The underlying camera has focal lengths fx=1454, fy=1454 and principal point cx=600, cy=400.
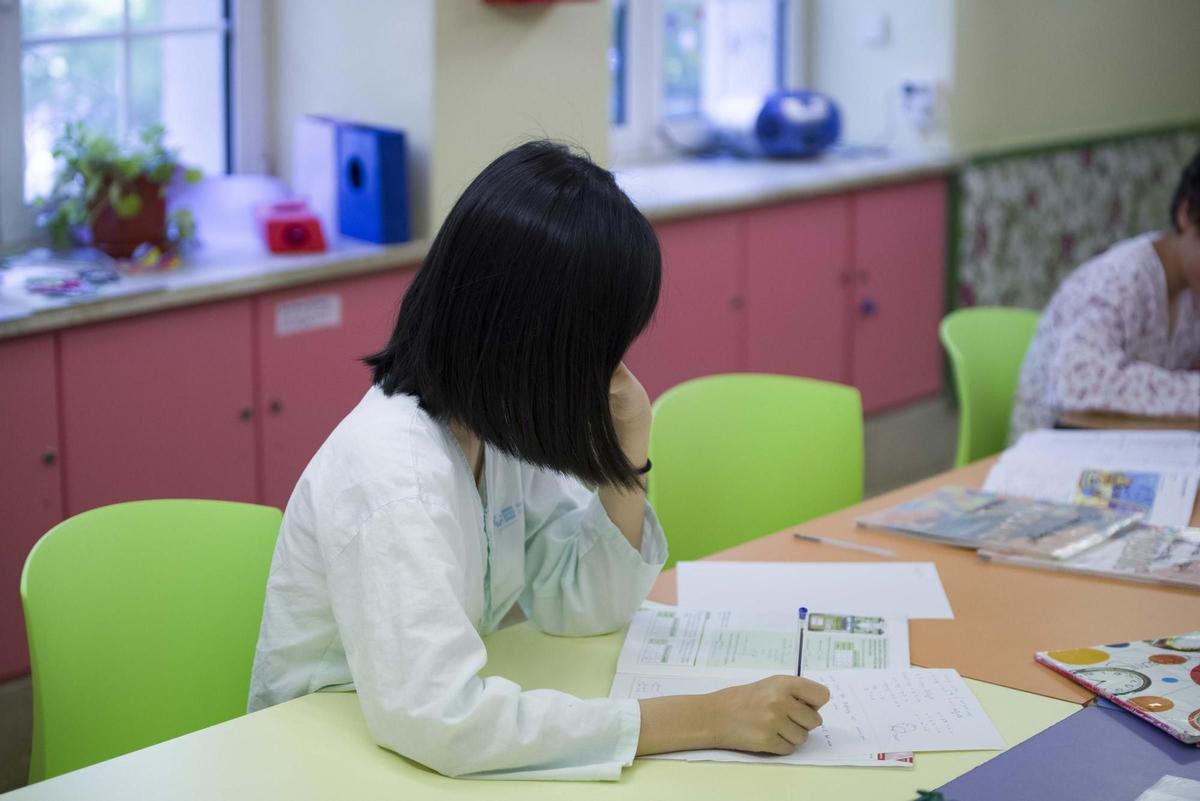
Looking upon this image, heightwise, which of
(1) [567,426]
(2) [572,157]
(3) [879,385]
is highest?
(2) [572,157]

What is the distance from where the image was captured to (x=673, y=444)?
88.7 inches

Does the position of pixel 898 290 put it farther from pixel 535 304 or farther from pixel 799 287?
pixel 535 304

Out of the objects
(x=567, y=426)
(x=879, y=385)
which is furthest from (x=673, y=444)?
(x=879, y=385)

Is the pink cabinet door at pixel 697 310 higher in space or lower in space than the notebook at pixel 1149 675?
higher

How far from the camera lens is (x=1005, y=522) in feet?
6.30

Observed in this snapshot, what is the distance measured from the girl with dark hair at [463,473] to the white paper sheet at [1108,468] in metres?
0.87

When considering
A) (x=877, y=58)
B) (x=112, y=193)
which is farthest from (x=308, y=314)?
(x=877, y=58)

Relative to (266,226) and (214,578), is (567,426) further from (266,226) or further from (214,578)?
(266,226)

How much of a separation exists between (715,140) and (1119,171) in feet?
4.70

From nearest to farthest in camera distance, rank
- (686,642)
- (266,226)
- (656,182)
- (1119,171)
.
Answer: (686,642) → (266,226) → (656,182) → (1119,171)

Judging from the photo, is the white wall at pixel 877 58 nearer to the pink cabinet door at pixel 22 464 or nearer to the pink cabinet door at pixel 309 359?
the pink cabinet door at pixel 309 359

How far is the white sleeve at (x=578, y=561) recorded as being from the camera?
1608mm

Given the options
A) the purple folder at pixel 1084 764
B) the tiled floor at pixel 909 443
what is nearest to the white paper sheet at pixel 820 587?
the purple folder at pixel 1084 764

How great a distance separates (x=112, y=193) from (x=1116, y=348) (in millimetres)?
1867
